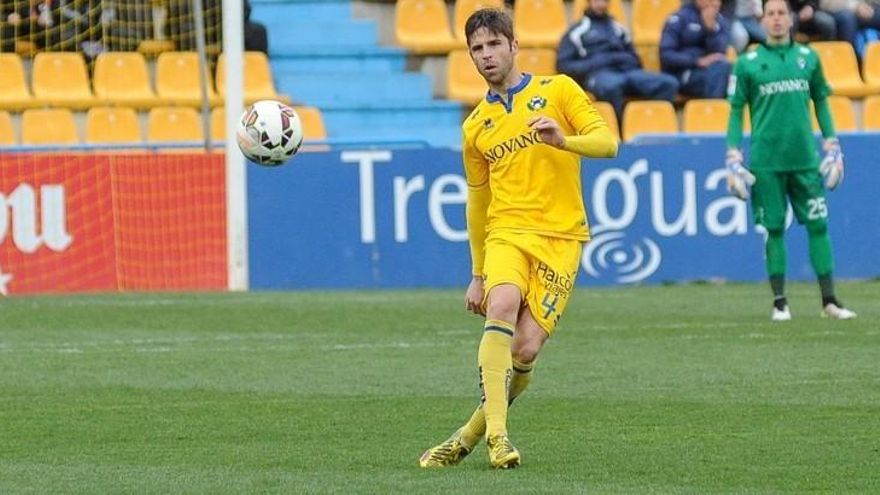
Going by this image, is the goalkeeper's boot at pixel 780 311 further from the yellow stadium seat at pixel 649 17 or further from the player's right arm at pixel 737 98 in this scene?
the yellow stadium seat at pixel 649 17

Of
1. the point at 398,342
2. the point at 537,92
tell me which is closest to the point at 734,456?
the point at 537,92

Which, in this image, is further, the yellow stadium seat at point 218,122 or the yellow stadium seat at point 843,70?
the yellow stadium seat at point 843,70

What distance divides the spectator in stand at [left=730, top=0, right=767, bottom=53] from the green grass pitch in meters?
6.59

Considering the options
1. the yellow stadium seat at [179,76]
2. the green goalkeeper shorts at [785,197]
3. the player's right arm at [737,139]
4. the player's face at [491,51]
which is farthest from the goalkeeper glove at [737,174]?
the yellow stadium seat at [179,76]

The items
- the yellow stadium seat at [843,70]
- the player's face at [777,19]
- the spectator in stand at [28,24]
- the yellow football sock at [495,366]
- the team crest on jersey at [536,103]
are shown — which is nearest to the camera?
the yellow football sock at [495,366]

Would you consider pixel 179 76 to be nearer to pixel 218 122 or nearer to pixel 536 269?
pixel 218 122

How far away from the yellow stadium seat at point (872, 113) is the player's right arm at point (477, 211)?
14060 mm

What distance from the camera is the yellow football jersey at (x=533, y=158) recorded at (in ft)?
24.5

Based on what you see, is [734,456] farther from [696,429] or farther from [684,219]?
[684,219]

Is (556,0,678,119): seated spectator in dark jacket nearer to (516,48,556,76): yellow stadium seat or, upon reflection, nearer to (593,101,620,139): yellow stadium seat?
(593,101,620,139): yellow stadium seat

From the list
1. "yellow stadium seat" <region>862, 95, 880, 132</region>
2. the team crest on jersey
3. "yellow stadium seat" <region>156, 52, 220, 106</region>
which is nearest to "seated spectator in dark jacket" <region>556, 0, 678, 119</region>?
"yellow stadium seat" <region>862, 95, 880, 132</region>

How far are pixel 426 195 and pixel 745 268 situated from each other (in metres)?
A: 2.93

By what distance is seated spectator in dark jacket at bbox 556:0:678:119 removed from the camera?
20.6 meters

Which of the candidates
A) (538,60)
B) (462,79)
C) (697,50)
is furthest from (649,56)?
(462,79)
